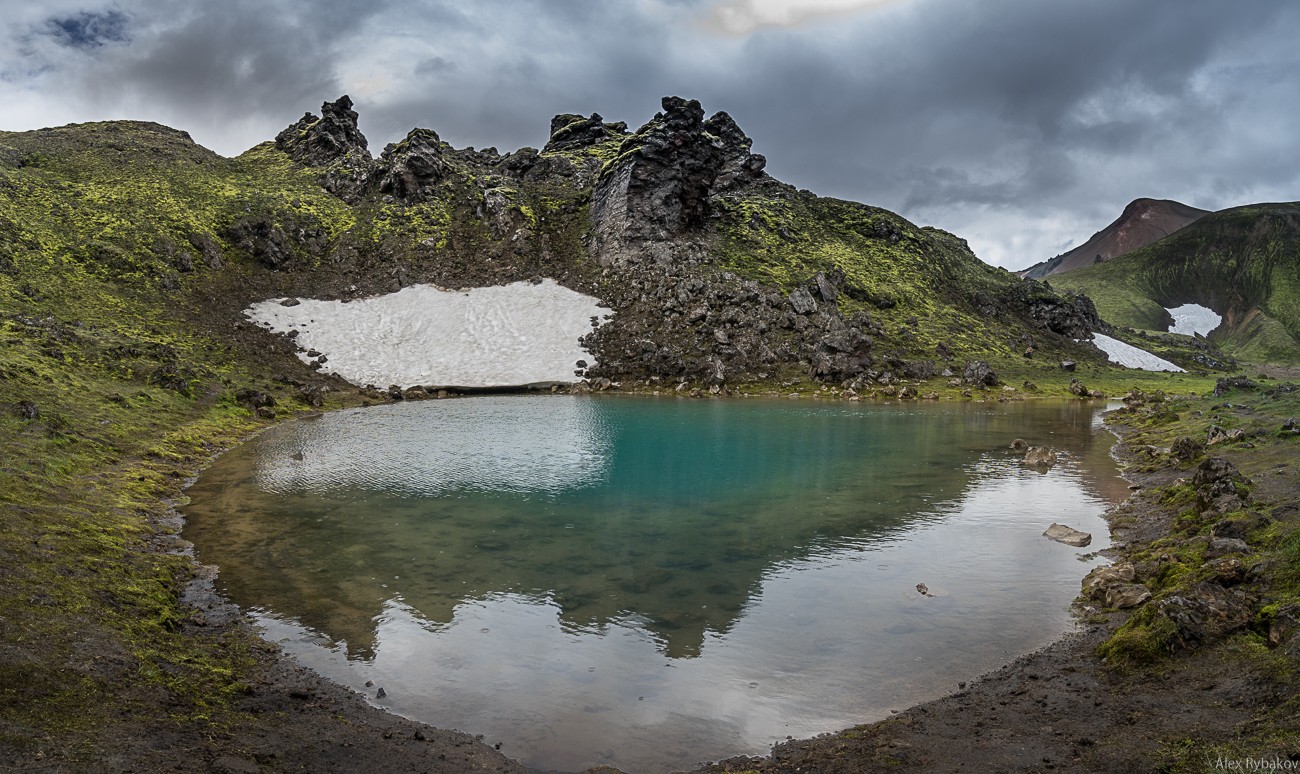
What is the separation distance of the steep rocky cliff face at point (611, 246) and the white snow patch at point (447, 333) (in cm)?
331

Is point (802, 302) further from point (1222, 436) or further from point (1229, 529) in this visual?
point (1229, 529)

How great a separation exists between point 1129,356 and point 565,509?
131 metres

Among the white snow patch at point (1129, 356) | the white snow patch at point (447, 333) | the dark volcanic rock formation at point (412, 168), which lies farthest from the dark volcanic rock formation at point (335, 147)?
the white snow patch at point (1129, 356)

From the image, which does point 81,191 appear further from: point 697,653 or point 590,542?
point 697,653

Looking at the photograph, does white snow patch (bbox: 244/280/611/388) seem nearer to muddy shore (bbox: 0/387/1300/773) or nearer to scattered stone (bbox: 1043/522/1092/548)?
scattered stone (bbox: 1043/522/1092/548)

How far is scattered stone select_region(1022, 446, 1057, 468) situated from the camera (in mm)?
41594

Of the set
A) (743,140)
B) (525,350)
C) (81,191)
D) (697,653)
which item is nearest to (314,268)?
(81,191)

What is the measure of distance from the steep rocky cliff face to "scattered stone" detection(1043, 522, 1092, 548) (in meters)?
59.5

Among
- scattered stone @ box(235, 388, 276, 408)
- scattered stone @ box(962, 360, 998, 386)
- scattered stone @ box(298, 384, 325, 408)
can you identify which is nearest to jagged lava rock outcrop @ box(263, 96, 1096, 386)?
scattered stone @ box(962, 360, 998, 386)

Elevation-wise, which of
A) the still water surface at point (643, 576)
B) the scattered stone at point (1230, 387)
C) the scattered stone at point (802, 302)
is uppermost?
the scattered stone at point (802, 302)

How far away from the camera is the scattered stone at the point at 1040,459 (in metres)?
41.6

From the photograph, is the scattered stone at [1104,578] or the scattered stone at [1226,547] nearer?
the scattered stone at [1226,547]

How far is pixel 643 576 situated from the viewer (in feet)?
73.6

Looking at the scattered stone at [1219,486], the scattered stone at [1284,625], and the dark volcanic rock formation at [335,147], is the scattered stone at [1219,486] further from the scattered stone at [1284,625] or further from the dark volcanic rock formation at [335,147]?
the dark volcanic rock formation at [335,147]
